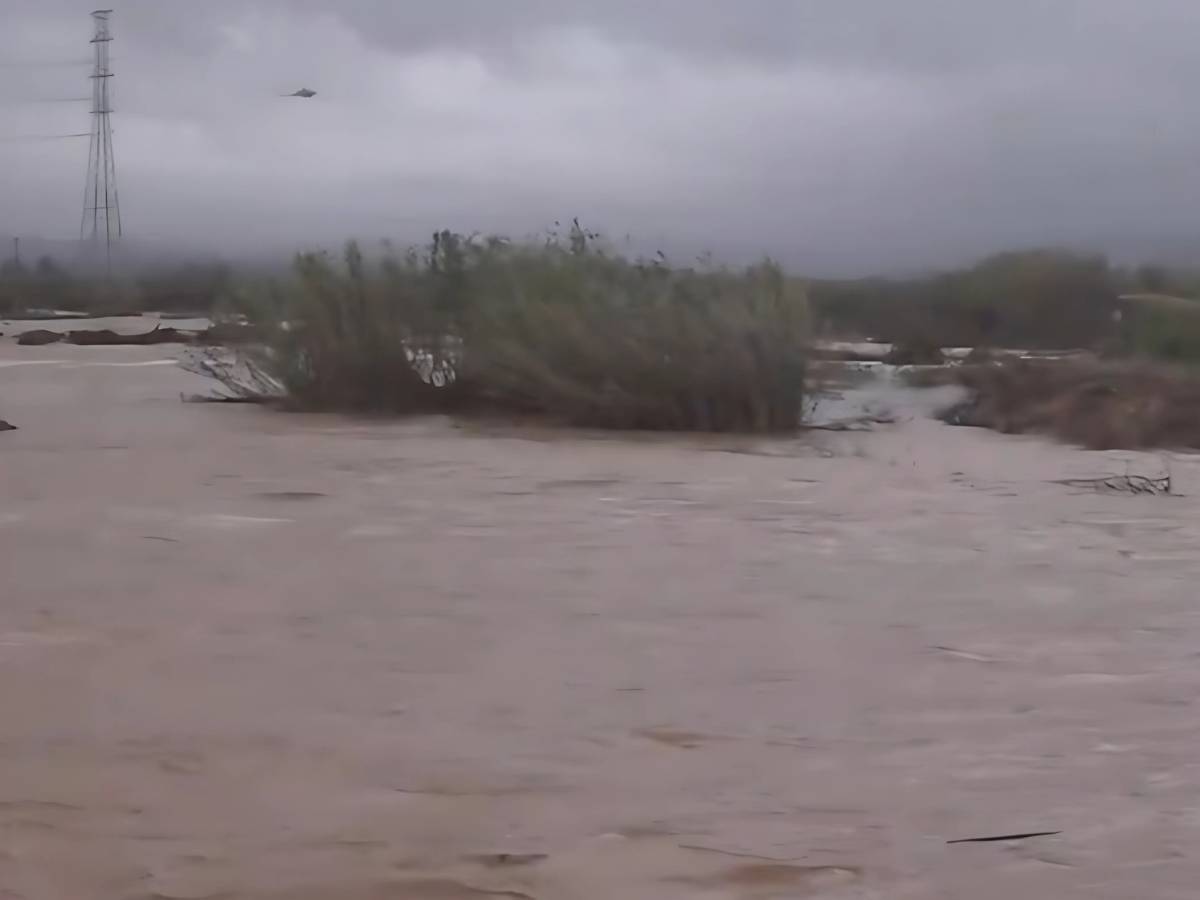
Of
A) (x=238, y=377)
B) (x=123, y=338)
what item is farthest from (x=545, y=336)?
(x=123, y=338)

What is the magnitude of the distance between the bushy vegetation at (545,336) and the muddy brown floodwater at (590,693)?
7.10 meters

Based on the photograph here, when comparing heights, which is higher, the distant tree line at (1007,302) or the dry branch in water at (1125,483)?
the distant tree line at (1007,302)

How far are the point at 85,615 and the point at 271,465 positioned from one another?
22.1 feet

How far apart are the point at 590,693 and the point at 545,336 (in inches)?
562

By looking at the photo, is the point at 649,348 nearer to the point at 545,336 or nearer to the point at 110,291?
the point at 545,336

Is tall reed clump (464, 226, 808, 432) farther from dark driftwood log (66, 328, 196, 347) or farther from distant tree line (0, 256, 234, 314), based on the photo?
dark driftwood log (66, 328, 196, 347)

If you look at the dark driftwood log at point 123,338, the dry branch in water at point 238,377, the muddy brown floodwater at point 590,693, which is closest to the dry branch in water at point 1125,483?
the muddy brown floodwater at point 590,693

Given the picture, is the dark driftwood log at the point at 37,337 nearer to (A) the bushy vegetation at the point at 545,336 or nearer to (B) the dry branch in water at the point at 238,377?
(B) the dry branch in water at the point at 238,377

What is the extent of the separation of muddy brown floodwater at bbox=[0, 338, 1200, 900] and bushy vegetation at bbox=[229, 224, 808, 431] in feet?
23.3

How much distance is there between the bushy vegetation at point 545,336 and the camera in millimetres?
19297

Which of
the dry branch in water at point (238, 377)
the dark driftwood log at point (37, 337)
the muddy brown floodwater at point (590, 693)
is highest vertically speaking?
the dark driftwood log at point (37, 337)

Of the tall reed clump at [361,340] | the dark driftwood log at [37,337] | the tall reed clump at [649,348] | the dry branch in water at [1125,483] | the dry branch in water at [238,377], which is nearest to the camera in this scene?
the dry branch in water at [1125,483]

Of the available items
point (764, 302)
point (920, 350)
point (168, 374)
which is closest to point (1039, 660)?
point (764, 302)

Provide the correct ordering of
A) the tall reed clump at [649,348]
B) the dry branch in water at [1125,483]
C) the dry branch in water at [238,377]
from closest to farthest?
the dry branch in water at [1125,483]
the tall reed clump at [649,348]
the dry branch in water at [238,377]
